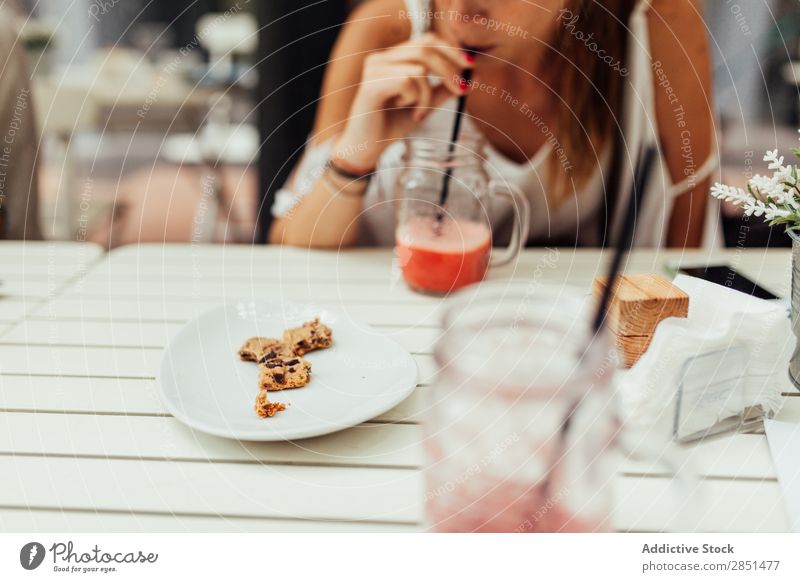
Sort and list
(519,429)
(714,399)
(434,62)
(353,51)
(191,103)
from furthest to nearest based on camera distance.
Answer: (191,103) → (353,51) → (434,62) → (714,399) → (519,429)

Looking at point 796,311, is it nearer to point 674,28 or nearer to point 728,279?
point 728,279

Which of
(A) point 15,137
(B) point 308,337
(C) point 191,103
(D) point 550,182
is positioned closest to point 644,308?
(B) point 308,337

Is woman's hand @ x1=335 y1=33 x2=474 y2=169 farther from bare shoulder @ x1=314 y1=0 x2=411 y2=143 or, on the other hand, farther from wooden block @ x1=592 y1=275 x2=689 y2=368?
wooden block @ x1=592 y1=275 x2=689 y2=368

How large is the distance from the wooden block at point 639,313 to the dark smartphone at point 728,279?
60 mm

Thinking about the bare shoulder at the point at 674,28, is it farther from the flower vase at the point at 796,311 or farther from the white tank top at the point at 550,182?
the flower vase at the point at 796,311

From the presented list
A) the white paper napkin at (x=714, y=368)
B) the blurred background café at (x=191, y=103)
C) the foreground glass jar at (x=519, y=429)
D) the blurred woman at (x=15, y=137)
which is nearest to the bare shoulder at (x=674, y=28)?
the blurred background café at (x=191, y=103)

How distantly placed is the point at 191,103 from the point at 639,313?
1.95 m

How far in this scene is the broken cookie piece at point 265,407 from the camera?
0.36 m

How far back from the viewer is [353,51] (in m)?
0.87

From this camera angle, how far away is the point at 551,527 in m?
0.28

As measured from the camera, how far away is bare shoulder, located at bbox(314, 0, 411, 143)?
0.86 meters

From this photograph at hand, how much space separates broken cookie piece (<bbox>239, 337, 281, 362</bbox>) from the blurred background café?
28.7 inches

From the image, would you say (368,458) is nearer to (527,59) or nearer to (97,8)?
(527,59)

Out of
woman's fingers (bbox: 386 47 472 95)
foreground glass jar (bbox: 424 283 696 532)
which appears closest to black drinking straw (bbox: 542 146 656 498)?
foreground glass jar (bbox: 424 283 696 532)
